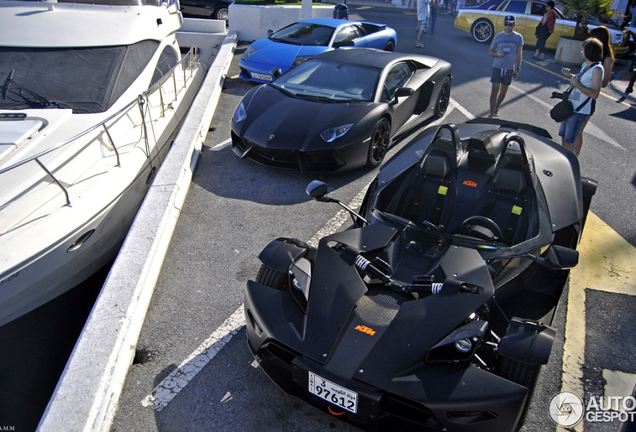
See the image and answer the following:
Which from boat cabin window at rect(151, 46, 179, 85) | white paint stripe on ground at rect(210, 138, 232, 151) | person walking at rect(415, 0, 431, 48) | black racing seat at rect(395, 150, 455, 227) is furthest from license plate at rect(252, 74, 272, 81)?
person walking at rect(415, 0, 431, 48)

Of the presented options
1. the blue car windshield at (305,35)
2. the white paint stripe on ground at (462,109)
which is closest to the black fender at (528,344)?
the white paint stripe on ground at (462,109)

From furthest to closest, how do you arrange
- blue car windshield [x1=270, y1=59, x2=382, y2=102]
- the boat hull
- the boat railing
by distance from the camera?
blue car windshield [x1=270, y1=59, x2=382, y2=102] → the boat railing → the boat hull

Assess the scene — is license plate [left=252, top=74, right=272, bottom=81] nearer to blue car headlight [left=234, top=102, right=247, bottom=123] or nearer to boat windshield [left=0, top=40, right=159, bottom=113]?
blue car headlight [left=234, top=102, right=247, bottom=123]

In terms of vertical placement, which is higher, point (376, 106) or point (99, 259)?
point (376, 106)

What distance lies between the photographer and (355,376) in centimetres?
250

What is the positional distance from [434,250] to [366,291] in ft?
2.46

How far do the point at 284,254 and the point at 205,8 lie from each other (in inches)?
587

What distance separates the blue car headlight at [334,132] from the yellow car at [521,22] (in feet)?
39.6

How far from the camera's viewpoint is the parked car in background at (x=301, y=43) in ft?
30.2

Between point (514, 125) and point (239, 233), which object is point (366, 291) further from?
point (514, 125)

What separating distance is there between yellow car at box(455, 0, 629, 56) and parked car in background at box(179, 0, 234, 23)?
8437 mm

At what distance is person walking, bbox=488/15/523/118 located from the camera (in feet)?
24.8

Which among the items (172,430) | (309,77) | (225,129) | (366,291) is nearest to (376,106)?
(309,77)

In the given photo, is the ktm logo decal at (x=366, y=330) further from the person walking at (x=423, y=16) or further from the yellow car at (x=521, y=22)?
the yellow car at (x=521, y=22)
